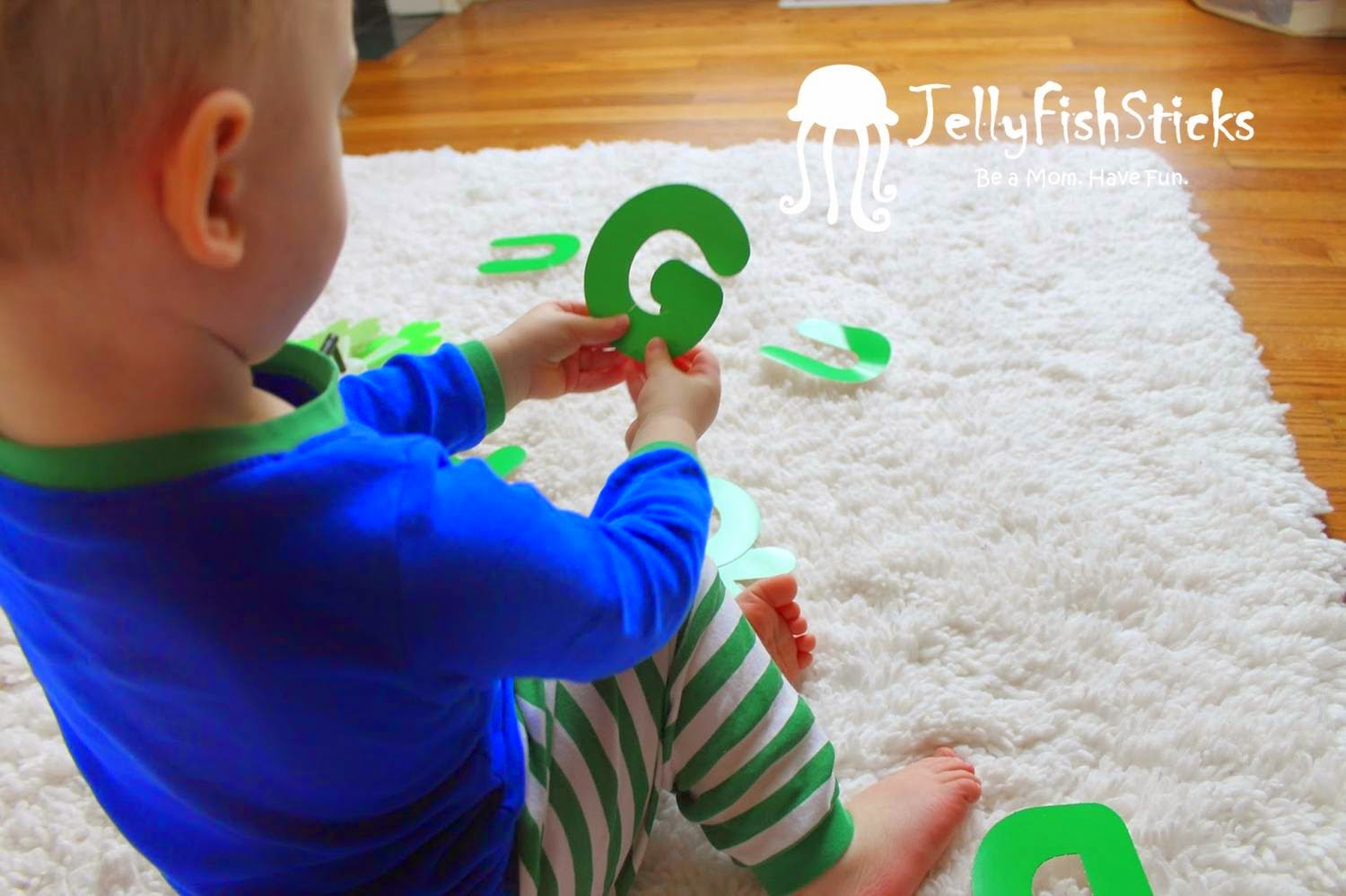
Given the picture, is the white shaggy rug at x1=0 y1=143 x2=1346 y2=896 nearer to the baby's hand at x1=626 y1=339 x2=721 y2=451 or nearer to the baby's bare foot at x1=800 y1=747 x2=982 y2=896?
the baby's bare foot at x1=800 y1=747 x2=982 y2=896

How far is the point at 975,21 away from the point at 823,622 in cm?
186

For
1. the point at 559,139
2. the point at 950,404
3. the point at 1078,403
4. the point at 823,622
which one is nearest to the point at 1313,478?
the point at 1078,403

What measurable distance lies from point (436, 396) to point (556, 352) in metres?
0.10

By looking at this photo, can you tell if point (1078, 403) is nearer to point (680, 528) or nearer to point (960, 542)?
point (960, 542)

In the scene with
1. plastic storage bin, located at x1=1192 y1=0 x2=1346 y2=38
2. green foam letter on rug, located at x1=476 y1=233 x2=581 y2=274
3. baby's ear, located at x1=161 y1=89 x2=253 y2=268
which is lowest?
green foam letter on rug, located at x1=476 y1=233 x2=581 y2=274

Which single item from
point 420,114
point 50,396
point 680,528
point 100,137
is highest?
point 100,137

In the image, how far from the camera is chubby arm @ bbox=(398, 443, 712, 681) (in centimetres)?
44

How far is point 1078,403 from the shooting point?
1138 mm

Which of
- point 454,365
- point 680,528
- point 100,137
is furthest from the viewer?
point 454,365

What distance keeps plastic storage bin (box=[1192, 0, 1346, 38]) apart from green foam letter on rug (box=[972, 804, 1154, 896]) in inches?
73.9

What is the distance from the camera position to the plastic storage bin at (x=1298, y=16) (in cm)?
199

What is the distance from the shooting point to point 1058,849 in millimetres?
736

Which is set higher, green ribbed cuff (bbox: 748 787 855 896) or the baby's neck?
the baby's neck

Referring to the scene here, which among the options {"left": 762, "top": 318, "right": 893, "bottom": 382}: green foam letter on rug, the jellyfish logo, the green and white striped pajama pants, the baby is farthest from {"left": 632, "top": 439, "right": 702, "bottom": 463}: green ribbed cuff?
the jellyfish logo
